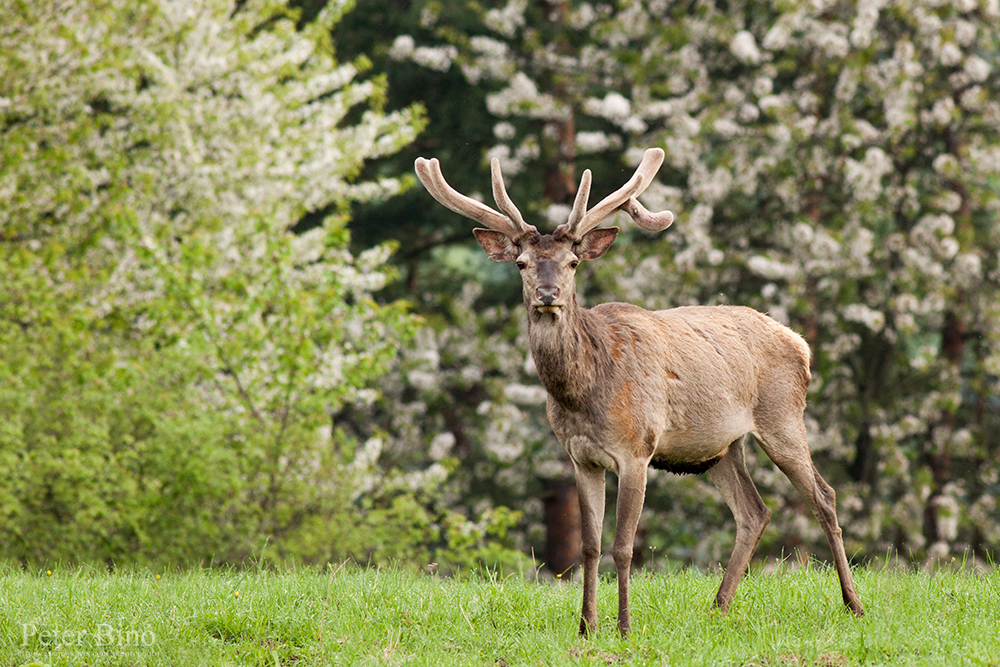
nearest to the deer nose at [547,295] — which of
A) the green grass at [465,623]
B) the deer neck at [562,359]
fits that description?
the deer neck at [562,359]

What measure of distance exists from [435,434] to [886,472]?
6.28m

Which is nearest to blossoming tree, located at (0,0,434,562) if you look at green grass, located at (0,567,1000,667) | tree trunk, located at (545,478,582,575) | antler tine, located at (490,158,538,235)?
green grass, located at (0,567,1000,667)

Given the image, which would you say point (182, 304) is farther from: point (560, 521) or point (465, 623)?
point (560, 521)

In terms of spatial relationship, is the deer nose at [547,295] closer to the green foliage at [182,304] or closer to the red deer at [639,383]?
the red deer at [639,383]

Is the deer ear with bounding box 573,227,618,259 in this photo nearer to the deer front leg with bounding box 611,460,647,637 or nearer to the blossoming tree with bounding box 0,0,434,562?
the deer front leg with bounding box 611,460,647,637

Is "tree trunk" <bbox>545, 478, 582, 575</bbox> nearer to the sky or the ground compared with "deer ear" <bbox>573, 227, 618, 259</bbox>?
nearer to the ground

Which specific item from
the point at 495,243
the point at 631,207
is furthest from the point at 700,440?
the point at 495,243

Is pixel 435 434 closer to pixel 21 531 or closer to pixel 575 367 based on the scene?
pixel 21 531

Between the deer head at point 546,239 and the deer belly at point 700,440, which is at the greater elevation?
the deer head at point 546,239

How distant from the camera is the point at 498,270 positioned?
18906mm

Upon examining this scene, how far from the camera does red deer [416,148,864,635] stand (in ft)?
18.4

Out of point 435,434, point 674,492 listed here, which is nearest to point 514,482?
point 435,434

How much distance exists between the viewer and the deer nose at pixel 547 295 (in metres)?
5.39

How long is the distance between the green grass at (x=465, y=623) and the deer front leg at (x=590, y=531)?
0.46 feet
